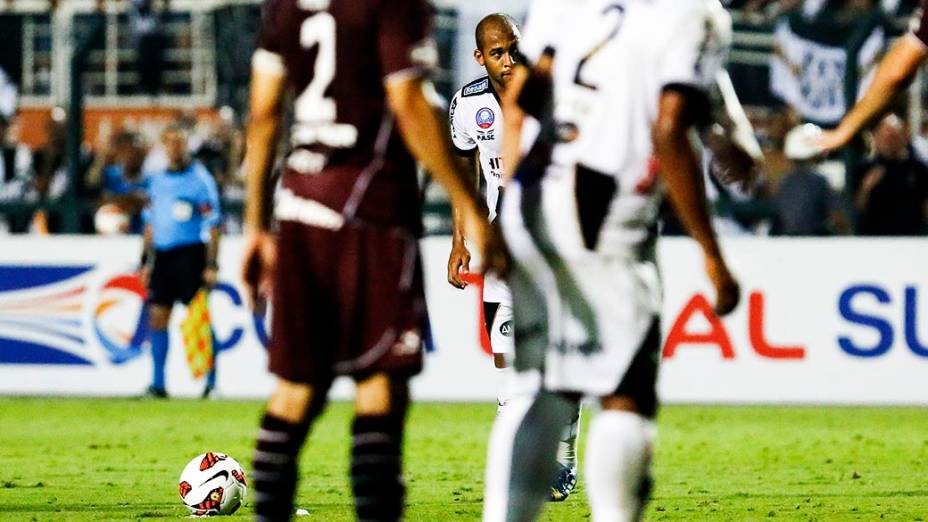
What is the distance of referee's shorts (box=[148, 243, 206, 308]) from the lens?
16438 mm

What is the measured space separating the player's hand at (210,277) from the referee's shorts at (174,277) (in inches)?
3.3

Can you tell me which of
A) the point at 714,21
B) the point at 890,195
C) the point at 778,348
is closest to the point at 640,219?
the point at 714,21

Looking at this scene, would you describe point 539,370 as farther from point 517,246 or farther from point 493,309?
point 493,309

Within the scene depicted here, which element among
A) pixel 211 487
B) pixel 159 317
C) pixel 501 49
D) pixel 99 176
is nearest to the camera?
pixel 211 487

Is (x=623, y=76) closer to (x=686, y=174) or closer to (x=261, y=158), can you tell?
(x=686, y=174)

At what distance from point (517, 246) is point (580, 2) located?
71cm

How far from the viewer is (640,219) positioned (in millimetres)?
5637

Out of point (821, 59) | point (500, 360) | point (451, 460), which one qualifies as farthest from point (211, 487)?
point (821, 59)

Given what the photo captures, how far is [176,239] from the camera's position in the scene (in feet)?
55.1

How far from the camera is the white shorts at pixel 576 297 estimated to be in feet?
18.3

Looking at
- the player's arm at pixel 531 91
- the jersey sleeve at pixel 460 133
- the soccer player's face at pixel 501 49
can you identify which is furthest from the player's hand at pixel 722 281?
the jersey sleeve at pixel 460 133

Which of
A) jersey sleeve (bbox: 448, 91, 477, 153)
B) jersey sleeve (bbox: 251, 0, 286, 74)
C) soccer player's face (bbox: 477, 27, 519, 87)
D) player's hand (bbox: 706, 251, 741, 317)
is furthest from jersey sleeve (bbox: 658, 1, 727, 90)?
jersey sleeve (bbox: 448, 91, 477, 153)

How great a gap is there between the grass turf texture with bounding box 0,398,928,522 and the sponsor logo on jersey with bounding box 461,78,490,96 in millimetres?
1939

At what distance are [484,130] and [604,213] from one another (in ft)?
12.8
